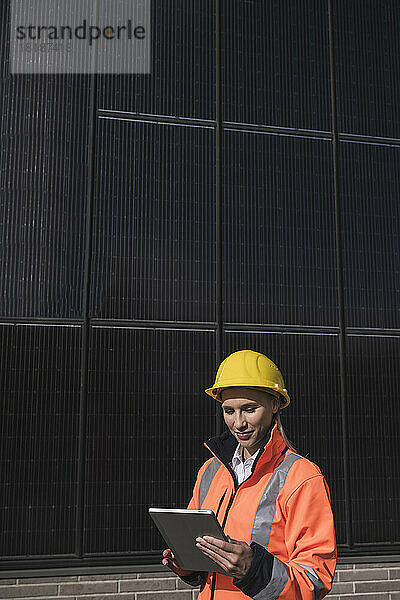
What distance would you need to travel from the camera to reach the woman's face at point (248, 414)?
9.93 ft

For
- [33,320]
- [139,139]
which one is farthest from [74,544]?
[139,139]

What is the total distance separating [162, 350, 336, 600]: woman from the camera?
8.25 feet

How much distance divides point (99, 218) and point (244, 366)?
11.9 ft

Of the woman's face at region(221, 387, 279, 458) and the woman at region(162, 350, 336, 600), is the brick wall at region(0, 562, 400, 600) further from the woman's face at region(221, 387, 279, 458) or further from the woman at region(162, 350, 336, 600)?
the woman's face at region(221, 387, 279, 458)

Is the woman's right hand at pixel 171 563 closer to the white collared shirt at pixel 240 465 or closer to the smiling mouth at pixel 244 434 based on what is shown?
the white collared shirt at pixel 240 465

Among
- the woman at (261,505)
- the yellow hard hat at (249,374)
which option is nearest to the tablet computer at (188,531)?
the woman at (261,505)

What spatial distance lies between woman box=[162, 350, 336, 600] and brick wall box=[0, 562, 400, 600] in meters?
2.67

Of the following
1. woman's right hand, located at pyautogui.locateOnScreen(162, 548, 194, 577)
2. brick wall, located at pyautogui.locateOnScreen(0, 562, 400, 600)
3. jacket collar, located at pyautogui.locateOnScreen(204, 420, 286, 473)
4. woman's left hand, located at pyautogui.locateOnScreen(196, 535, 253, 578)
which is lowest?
brick wall, located at pyautogui.locateOnScreen(0, 562, 400, 600)

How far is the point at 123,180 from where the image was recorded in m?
6.44

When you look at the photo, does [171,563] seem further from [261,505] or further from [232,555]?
[232,555]

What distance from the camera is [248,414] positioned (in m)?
3.03

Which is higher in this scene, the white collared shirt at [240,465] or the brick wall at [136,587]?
the white collared shirt at [240,465]

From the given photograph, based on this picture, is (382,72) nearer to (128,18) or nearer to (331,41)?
(331,41)

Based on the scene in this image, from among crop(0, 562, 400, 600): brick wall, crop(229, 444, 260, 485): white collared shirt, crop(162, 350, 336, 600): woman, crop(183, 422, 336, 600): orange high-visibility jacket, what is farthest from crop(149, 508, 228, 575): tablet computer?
crop(0, 562, 400, 600): brick wall
